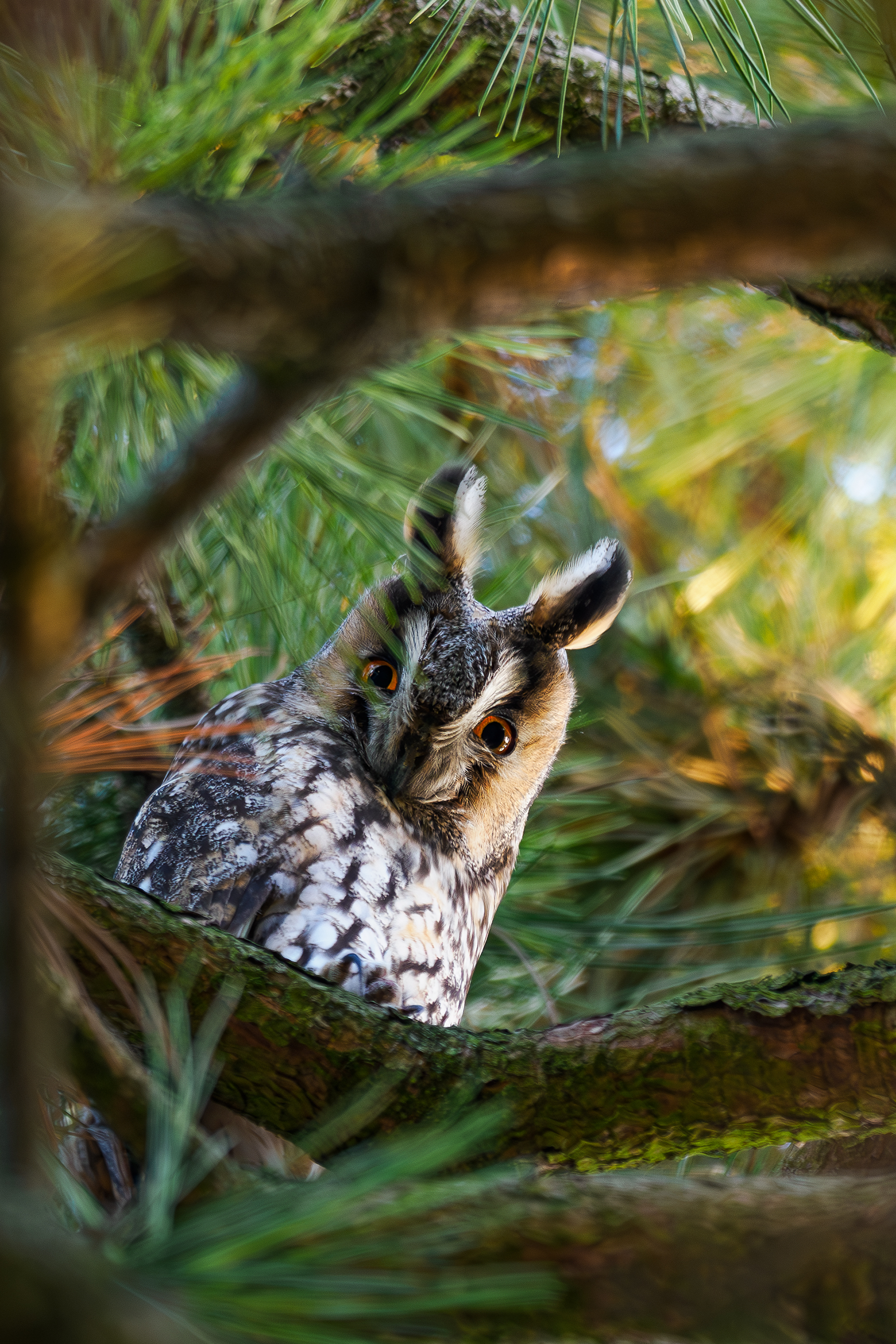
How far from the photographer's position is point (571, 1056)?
1102 millimetres

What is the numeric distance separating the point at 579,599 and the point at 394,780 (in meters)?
0.49

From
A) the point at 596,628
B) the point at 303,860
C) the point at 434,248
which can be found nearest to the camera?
the point at 434,248

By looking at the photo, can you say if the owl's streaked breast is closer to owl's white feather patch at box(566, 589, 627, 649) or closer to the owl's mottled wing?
the owl's mottled wing

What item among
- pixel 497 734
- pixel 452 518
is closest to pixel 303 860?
pixel 497 734

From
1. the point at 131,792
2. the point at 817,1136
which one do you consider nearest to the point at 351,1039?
the point at 817,1136

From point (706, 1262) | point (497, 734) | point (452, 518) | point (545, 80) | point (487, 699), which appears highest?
point (545, 80)

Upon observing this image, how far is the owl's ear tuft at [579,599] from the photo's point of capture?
191cm

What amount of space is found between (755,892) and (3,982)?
2.03 meters

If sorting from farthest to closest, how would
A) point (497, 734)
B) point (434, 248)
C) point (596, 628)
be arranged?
point (596, 628), point (497, 734), point (434, 248)

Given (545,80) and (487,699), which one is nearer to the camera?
(545,80)

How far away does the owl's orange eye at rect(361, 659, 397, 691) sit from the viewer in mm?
1743

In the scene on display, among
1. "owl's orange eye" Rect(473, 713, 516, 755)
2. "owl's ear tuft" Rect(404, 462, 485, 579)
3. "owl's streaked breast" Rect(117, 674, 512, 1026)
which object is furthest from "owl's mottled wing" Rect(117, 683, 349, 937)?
"owl's ear tuft" Rect(404, 462, 485, 579)

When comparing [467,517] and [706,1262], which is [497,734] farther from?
[706,1262]

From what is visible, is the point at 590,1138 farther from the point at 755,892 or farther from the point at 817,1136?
the point at 755,892
